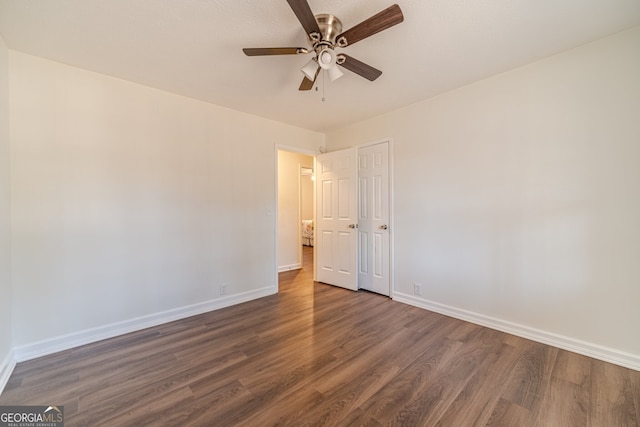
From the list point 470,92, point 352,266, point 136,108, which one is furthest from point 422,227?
point 136,108

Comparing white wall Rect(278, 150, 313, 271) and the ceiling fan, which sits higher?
the ceiling fan

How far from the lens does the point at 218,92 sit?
2.84 metres

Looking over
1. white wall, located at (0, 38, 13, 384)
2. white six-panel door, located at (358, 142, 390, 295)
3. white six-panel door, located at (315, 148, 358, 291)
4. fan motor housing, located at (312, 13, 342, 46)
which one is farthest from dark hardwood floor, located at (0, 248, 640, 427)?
fan motor housing, located at (312, 13, 342, 46)

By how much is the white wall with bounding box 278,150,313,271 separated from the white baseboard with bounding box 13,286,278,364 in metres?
1.90

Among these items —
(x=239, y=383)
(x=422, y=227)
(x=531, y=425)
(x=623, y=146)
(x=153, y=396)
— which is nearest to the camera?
(x=531, y=425)

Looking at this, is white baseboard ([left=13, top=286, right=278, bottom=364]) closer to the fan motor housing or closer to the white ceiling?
the white ceiling

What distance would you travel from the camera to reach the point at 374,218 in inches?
145

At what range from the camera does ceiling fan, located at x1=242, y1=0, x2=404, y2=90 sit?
4.76ft

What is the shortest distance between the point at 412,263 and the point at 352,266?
3.03ft

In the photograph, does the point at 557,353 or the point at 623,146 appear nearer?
the point at 623,146

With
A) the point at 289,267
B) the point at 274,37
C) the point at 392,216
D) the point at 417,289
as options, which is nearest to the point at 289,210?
the point at 289,267

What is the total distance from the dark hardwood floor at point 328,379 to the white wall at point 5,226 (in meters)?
0.27

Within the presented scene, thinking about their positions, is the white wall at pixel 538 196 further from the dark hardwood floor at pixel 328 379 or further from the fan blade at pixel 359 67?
the fan blade at pixel 359 67

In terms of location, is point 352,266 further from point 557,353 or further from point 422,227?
point 557,353
